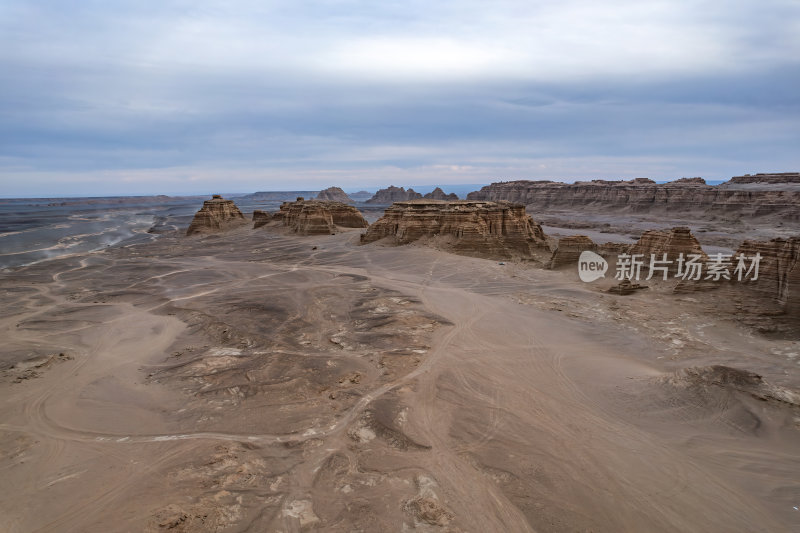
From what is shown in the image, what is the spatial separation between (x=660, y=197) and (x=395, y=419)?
99.9 metres

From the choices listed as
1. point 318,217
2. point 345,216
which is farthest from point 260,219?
point 318,217

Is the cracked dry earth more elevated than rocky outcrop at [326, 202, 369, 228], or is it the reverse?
rocky outcrop at [326, 202, 369, 228]

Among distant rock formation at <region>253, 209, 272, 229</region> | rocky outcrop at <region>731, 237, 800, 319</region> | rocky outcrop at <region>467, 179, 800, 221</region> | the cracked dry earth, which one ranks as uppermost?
rocky outcrop at <region>467, 179, 800, 221</region>

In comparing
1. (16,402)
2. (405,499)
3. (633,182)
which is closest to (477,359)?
(405,499)

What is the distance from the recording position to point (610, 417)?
11.3 metres

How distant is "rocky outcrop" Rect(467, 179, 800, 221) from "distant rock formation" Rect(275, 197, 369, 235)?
68.6 metres

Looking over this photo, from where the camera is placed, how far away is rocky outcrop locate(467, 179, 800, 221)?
7086 cm

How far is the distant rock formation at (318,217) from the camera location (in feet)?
185

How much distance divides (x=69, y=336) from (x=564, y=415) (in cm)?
2124

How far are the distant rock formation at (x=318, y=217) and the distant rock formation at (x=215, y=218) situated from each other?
32.8ft

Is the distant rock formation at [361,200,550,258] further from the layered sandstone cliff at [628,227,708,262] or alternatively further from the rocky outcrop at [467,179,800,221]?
the rocky outcrop at [467,179,800,221]

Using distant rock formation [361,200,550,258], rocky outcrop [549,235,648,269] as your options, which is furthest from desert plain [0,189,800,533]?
distant rock formation [361,200,550,258]

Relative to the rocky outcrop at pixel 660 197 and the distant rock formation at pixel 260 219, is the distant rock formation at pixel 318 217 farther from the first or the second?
the rocky outcrop at pixel 660 197

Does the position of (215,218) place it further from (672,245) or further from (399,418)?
(399,418)
